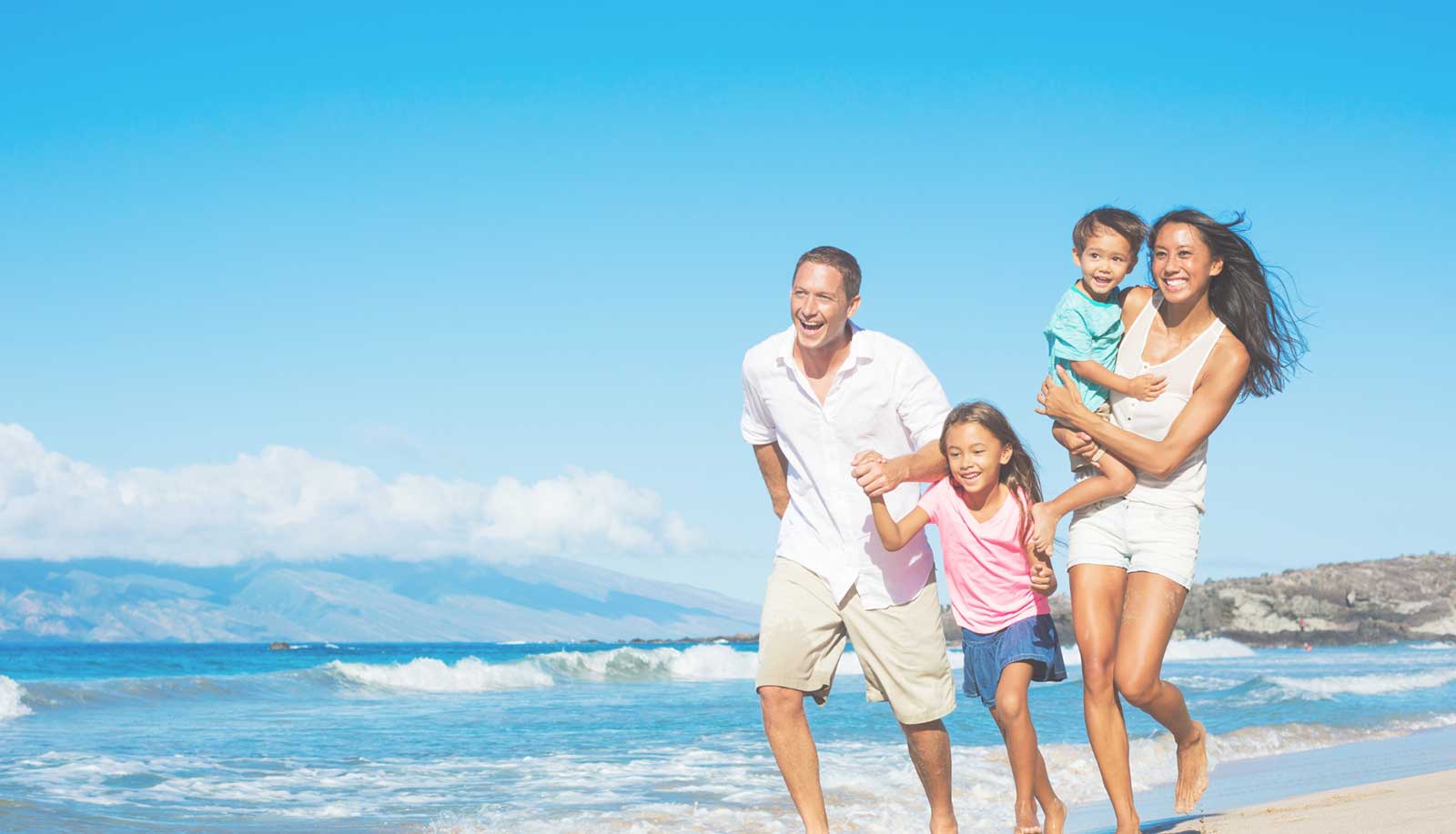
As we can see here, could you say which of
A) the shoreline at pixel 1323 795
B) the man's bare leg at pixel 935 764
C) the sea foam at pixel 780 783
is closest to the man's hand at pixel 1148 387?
the man's bare leg at pixel 935 764

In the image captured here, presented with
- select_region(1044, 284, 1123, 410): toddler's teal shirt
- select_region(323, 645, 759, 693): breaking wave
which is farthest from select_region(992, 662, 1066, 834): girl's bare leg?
select_region(323, 645, 759, 693): breaking wave

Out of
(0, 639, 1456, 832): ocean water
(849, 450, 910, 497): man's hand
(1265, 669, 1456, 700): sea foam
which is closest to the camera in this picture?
(849, 450, 910, 497): man's hand

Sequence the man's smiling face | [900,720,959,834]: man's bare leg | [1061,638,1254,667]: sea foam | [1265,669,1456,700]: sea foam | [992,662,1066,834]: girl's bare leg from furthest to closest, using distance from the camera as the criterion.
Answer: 1. [1061,638,1254,667]: sea foam
2. [1265,669,1456,700]: sea foam
3. [900,720,959,834]: man's bare leg
4. [992,662,1066,834]: girl's bare leg
5. the man's smiling face

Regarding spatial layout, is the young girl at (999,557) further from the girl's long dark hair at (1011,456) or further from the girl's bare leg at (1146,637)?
the girl's bare leg at (1146,637)

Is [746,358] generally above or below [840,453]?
above

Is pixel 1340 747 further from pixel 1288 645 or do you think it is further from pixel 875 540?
pixel 1288 645

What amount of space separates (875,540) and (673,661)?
25875 millimetres

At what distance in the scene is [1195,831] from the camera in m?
5.48

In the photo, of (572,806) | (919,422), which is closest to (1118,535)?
(919,422)

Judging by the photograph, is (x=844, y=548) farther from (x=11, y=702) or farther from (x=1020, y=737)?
(x=11, y=702)

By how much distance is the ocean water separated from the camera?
8.15 m

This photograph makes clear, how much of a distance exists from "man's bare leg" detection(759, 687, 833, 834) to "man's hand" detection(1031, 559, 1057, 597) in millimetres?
1018

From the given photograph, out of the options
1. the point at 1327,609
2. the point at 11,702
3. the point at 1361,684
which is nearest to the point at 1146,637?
the point at 11,702

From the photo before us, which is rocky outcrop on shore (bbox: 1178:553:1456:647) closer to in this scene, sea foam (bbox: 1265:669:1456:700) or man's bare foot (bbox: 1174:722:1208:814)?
sea foam (bbox: 1265:669:1456:700)
